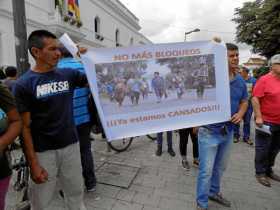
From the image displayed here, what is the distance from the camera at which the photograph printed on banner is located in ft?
8.47

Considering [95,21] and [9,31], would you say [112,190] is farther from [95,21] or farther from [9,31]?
[95,21]

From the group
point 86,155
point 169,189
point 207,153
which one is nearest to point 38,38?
point 86,155

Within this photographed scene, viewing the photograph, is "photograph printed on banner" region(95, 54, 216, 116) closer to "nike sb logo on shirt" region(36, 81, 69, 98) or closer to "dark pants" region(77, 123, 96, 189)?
"nike sb logo on shirt" region(36, 81, 69, 98)

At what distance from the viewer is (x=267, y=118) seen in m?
3.74

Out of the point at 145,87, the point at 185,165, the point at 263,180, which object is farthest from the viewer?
the point at 185,165

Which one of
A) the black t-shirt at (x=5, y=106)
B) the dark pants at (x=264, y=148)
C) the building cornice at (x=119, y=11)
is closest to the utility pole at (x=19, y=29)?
the black t-shirt at (x=5, y=106)

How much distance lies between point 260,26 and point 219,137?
25.2 m

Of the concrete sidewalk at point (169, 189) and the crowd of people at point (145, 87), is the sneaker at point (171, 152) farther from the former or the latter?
the crowd of people at point (145, 87)

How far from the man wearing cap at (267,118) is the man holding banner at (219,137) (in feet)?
2.72

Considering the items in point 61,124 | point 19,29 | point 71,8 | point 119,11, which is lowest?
point 61,124

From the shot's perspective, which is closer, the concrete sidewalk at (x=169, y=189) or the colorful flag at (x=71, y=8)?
the concrete sidewalk at (x=169, y=189)

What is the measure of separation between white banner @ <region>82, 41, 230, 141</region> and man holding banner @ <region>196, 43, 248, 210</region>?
0.33 ft

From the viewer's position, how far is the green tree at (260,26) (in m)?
22.8

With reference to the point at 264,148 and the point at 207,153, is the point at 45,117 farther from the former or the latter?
the point at 264,148
